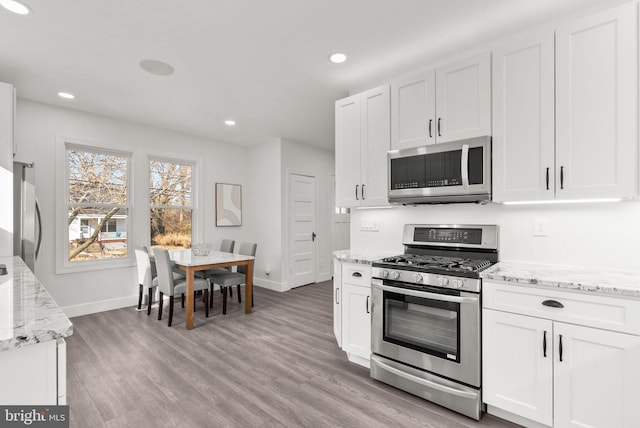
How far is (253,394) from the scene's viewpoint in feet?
7.41

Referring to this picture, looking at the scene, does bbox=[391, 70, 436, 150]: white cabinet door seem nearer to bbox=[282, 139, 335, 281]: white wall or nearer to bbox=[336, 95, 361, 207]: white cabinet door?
bbox=[336, 95, 361, 207]: white cabinet door

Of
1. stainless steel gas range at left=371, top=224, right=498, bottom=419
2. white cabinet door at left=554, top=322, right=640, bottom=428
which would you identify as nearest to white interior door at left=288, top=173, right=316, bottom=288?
stainless steel gas range at left=371, top=224, right=498, bottom=419

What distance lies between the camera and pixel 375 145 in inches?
112

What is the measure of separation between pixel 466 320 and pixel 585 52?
1806 mm

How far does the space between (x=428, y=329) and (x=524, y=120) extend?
5.16 feet

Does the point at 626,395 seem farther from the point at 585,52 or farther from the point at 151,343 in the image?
the point at 151,343

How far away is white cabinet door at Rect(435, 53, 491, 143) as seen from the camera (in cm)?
229

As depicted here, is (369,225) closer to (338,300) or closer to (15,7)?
(338,300)

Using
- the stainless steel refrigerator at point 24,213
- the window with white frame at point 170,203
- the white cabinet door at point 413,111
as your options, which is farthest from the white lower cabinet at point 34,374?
the window with white frame at point 170,203

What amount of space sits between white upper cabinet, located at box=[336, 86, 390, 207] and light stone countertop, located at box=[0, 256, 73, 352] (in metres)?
2.30

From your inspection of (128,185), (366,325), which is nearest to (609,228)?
(366,325)

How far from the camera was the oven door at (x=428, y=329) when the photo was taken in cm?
200

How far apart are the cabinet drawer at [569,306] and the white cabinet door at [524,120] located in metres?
0.67

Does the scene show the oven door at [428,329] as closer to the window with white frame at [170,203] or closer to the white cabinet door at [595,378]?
the white cabinet door at [595,378]
